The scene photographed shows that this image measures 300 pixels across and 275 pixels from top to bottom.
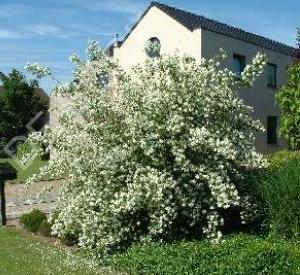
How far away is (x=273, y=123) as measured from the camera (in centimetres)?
3309

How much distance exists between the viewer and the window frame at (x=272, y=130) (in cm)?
3281

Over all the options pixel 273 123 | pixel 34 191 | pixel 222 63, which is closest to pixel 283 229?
pixel 34 191

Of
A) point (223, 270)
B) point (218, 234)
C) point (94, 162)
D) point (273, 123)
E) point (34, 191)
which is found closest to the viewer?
→ point (223, 270)

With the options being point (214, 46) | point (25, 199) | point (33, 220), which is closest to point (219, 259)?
point (33, 220)

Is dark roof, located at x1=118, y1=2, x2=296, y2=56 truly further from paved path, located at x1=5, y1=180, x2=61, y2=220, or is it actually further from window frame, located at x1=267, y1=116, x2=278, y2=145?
paved path, located at x1=5, y1=180, x2=61, y2=220

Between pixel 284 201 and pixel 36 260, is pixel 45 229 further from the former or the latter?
pixel 284 201

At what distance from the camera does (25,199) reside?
23.6 metres

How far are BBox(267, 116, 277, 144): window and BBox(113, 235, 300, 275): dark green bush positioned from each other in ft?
70.5

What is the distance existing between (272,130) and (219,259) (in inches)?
905

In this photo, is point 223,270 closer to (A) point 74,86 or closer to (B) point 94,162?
(B) point 94,162

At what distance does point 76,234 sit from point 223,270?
4.94 metres

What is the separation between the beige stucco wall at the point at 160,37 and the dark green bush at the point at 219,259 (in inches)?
656

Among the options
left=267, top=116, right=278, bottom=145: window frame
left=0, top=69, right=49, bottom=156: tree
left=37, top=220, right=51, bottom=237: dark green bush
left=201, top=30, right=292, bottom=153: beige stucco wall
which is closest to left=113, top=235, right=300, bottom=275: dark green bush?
left=37, top=220, right=51, bottom=237: dark green bush

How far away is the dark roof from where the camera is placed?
95.3 ft
